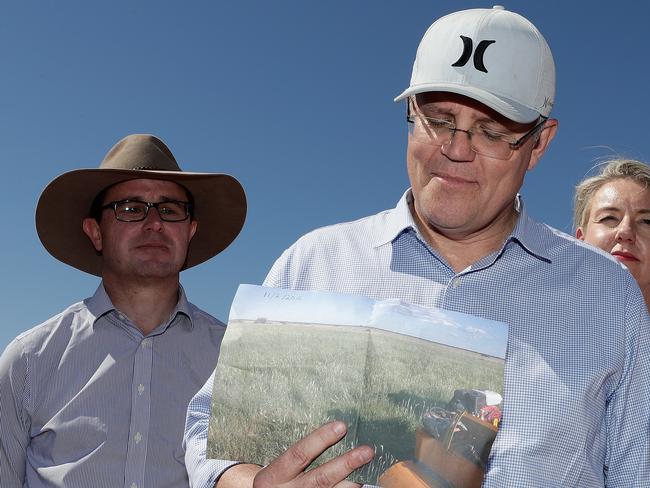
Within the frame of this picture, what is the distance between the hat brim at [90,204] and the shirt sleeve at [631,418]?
3.45m

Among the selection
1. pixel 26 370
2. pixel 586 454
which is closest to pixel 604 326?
pixel 586 454

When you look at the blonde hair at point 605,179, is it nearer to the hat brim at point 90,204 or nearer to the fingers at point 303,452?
the hat brim at point 90,204

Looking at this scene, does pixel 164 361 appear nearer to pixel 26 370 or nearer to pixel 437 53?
pixel 26 370

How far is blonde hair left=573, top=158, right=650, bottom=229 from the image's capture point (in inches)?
197

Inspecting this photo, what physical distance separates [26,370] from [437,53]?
348 cm

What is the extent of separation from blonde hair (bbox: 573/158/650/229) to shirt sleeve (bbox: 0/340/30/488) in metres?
3.51

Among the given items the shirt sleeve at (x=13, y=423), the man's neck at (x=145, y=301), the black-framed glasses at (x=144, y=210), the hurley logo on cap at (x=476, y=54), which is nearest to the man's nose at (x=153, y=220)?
the black-framed glasses at (x=144, y=210)

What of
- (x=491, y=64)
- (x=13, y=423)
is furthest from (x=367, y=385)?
(x=13, y=423)

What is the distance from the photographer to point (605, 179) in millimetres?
5125

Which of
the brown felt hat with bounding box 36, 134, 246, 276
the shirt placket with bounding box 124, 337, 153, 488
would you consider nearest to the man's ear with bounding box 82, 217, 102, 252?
the brown felt hat with bounding box 36, 134, 246, 276

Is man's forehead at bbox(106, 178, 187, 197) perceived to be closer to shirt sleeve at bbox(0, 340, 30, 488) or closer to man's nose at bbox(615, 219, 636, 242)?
shirt sleeve at bbox(0, 340, 30, 488)

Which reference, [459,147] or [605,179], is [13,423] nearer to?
[459,147]

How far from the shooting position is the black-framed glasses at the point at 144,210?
531 cm

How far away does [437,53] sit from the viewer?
243cm
